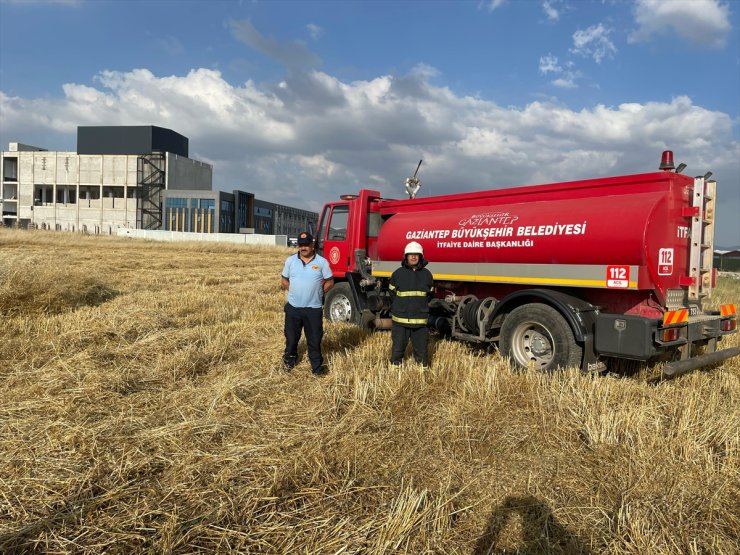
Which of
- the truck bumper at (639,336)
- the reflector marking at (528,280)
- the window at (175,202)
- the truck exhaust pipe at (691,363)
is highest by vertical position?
the window at (175,202)

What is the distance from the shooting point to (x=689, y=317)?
630cm

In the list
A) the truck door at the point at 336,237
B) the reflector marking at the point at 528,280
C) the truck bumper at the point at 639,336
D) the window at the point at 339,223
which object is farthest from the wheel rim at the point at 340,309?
the truck bumper at the point at 639,336

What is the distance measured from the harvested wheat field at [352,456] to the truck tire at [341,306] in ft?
10.1

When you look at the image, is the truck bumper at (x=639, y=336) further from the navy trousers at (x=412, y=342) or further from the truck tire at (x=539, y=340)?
the navy trousers at (x=412, y=342)

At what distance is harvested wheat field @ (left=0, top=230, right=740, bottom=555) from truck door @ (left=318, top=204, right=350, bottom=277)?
3.61 meters

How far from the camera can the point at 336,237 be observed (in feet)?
33.8

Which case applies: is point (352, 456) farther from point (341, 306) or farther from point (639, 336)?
point (341, 306)

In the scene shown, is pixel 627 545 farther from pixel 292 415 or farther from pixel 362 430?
pixel 292 415

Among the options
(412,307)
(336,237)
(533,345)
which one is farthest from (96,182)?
(533,345)

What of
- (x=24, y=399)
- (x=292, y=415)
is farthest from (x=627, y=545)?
(x=24, y=399)

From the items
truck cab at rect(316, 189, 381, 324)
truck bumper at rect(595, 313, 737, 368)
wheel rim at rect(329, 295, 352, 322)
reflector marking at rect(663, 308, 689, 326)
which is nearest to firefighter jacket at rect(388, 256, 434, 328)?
A: truck bumper at rect(595, 313, 737, 368)

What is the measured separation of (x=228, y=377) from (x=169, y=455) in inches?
71.7

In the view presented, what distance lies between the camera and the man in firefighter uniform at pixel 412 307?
6.38 meters

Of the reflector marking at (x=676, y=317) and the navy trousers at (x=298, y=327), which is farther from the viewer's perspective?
the navy trousers at (x=298, y=327)
